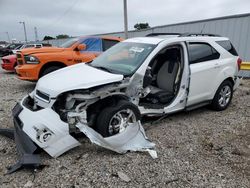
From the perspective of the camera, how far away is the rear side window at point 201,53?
15.6 ft

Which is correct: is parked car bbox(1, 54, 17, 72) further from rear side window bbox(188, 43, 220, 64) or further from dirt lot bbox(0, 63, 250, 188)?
rear side window bbox(188, 43, 220, 64)

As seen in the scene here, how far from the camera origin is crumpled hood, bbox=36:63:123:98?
345cm

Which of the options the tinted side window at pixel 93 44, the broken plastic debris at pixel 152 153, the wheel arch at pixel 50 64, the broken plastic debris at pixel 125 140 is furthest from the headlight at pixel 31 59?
the broken plastic debris at pixel 152 153

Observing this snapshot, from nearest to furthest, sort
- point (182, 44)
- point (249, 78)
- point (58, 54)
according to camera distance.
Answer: point (182, 44) < point (58, 54) < point (249, 78)

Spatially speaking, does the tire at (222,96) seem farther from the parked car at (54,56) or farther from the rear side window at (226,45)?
the parked car at (54,56)

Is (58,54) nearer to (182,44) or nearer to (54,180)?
(182,44)

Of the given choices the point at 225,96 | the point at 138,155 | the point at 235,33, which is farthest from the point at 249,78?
the point at 138,155

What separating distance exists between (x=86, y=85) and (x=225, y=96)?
3.54m

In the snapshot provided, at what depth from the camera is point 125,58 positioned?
4.43 metres

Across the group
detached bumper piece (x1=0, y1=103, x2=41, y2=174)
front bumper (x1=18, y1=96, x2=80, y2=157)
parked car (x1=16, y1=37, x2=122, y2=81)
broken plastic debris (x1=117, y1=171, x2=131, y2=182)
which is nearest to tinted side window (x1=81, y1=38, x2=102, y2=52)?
parked car (x1=16, y1=37, x2=122, y2=81)

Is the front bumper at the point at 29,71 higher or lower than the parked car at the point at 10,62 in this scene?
higher

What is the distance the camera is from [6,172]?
307 cm

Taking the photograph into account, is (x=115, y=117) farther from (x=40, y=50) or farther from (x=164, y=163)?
(x=40, y=50)

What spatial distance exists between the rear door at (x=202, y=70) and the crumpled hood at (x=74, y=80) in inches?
66.8
